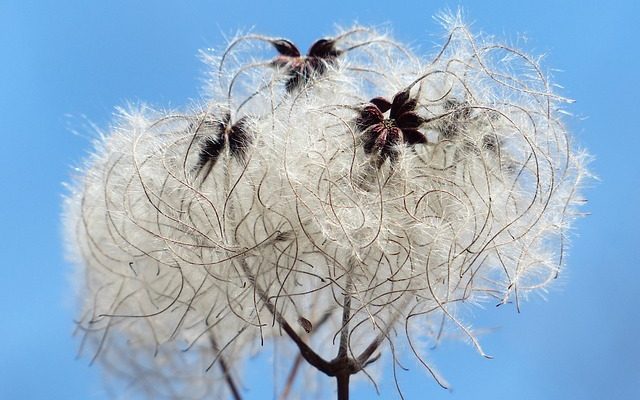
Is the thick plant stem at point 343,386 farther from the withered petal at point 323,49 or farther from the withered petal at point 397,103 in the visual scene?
the withered petal at point 323,49

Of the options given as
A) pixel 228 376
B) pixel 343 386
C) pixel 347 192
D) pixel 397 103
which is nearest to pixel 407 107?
pixel 397 103

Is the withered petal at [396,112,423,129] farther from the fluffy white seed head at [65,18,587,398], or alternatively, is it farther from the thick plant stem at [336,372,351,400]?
the thick plant stem at [336,372,351,400]

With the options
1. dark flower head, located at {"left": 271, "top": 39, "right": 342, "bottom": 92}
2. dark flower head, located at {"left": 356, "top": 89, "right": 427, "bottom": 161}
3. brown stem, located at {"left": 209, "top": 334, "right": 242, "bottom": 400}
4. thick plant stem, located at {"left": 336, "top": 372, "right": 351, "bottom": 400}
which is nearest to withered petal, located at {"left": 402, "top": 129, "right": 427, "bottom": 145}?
dark flower head, located at {"left": 356, "top": 89, "right": 427, "bottom": 161}

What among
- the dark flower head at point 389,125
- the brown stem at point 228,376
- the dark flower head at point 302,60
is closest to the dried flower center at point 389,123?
the dark flower head at point 389,125

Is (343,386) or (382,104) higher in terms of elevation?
(382,104)

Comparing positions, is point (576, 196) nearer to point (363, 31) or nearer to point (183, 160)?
point (363, 31)

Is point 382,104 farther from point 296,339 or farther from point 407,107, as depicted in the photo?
point 296,339
